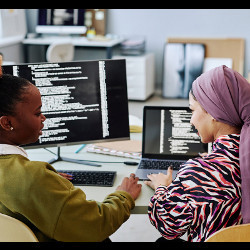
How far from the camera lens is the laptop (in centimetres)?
194

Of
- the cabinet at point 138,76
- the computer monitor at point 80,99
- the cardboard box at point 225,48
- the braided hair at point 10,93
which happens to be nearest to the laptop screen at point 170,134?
the computer monitor at point 80,99

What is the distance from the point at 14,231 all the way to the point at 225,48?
17.1 feet

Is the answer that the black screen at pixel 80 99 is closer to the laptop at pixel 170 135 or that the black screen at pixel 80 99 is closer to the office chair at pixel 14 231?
the laptop at pixel 170 135

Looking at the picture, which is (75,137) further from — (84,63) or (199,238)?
(199,238)

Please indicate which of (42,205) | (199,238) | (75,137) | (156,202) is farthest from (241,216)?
(75,137)

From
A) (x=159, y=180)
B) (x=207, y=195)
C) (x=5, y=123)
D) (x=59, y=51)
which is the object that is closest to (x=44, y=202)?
(x=5, y=123)

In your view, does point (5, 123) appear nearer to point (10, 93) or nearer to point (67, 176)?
point (10, 93)

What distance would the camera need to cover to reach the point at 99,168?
1883 mm

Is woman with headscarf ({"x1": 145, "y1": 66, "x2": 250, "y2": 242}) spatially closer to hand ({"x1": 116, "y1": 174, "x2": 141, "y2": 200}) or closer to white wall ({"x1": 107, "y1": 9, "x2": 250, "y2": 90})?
hand ({"x1": 116, "y1": 174, "x2": 141, "y2": 200})

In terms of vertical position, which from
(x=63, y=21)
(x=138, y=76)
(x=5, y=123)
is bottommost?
(x=138, y=76)

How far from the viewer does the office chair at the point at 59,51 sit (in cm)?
522

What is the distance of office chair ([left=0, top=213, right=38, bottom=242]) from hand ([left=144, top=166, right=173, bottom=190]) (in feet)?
1.95

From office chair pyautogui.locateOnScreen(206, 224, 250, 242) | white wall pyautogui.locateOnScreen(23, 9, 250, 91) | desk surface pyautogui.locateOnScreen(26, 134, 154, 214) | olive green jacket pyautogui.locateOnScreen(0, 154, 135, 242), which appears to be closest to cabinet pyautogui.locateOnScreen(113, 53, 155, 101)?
white wall pyautogui.locateOnScreen(23, 9, 250, 91)

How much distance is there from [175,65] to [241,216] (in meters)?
4.76
